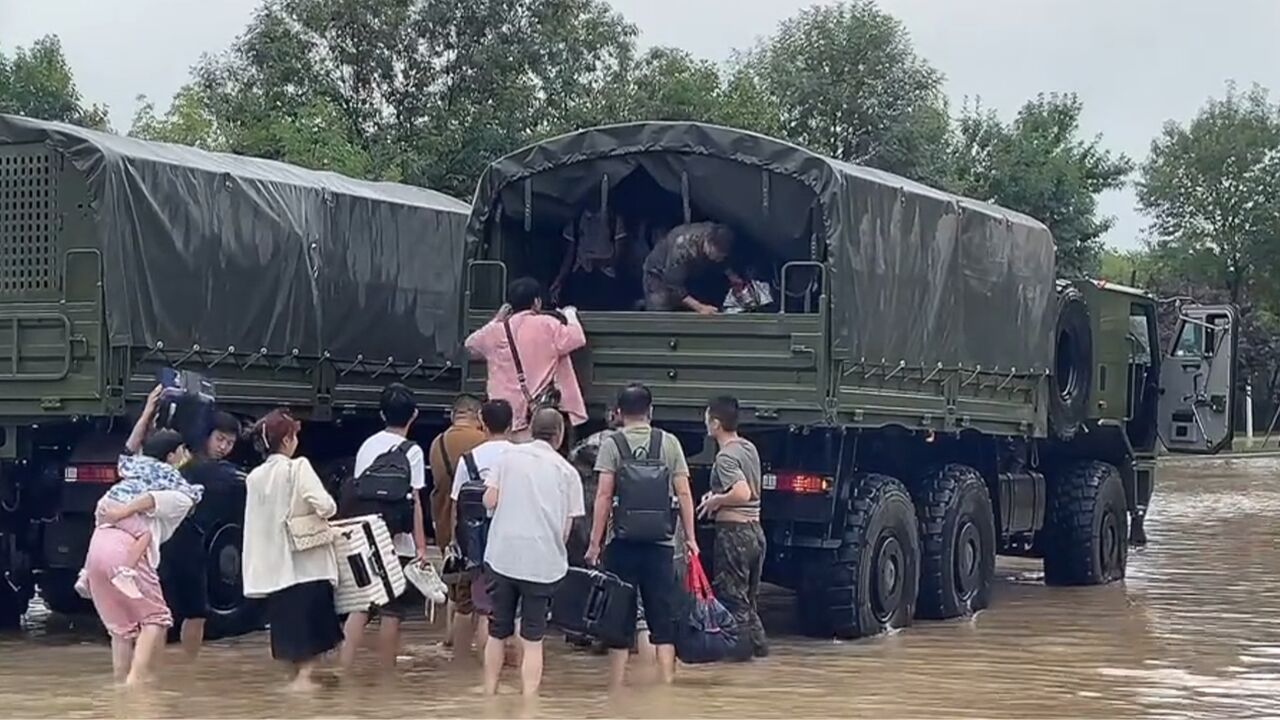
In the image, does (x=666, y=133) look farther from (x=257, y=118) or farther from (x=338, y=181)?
(x=257, y=118)

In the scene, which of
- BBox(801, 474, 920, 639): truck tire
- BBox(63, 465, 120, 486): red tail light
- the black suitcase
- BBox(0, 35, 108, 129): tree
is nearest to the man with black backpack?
the black suitcase

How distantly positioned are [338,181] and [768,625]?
15.0 feet

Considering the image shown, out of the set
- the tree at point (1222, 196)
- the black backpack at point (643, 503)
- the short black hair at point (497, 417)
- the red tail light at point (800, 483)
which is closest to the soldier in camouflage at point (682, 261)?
the red tail light at point (800, 483)

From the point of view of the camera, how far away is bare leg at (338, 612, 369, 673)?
11.3 metres

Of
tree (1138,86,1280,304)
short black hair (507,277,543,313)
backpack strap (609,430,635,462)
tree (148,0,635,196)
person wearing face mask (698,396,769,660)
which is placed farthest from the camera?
tree (1138,86,1280,304)

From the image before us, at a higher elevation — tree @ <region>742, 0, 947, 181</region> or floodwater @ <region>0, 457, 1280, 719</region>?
tree @ <region>742, 0, 947, 181</region>

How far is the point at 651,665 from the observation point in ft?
38.0

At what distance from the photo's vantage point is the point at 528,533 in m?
Result: 10.4

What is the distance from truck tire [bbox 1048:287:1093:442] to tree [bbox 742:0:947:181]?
23.5 meters

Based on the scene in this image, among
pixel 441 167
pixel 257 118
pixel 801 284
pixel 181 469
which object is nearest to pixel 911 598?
pixel 801 284

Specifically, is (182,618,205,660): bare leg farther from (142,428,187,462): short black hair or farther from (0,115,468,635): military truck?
(142,428,187,462): short black hair

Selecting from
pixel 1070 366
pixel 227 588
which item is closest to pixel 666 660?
pixel 227 588

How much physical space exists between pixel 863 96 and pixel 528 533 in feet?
107

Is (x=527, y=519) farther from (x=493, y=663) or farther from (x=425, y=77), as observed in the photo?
(x=425, y=77)
